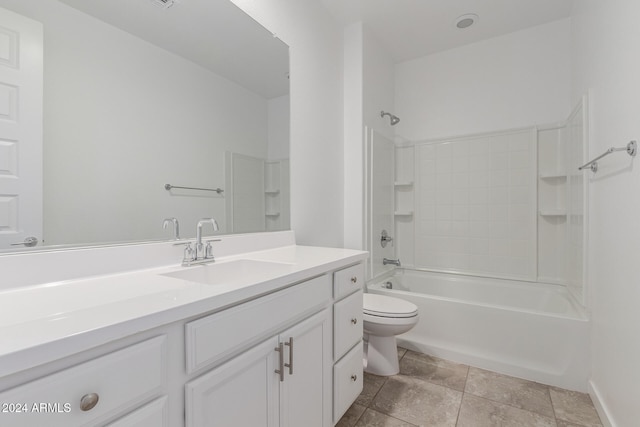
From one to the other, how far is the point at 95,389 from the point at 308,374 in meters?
0.74

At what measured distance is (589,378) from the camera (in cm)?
171

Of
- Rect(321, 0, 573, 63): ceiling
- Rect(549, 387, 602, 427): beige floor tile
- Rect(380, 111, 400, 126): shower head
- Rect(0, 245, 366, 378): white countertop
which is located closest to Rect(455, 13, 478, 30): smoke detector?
Rect(321, 0, 573, 63): ceiling

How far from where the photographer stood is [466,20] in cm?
233

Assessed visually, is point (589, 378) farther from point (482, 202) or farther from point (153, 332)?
point (153, 332)

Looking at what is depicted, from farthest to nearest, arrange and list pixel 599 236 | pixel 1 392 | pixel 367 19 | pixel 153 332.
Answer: pixel 367 19 → pixel 599 236 → pixel 153 332 → pixel 1 392

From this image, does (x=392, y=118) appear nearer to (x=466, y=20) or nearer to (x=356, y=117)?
(x=356, y=117)

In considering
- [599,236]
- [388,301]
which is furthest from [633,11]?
[388,301]

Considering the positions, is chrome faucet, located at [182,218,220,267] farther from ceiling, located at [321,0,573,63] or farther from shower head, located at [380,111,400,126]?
Result: shower head, located at [380,111,400,126]

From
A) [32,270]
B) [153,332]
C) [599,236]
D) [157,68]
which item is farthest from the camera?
[599,236]

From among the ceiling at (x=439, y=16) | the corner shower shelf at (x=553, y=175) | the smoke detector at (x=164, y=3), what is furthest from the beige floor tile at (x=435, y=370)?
the ceiling at (x=439, y=16)

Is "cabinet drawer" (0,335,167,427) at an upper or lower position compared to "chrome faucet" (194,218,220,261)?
lower

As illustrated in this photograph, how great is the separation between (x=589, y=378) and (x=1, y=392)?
2.48 m

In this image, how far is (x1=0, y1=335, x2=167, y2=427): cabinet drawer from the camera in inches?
18.1

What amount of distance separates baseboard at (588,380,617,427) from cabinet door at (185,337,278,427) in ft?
5.26
